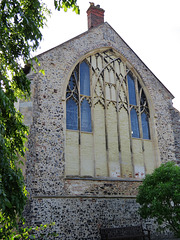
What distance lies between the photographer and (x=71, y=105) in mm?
12516

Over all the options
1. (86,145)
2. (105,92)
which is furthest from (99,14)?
(86,145)

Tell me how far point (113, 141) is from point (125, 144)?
727mm

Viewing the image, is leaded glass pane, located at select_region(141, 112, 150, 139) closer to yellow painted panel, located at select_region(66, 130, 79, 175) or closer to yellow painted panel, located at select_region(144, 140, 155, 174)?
yellow painted panel, located at select_region(144, 140, 155, 174)

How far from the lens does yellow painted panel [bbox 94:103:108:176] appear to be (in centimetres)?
1210

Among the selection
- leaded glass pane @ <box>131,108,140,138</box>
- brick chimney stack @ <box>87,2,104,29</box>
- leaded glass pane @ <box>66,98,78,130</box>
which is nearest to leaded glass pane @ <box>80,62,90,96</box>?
leaded glass pane @ <box>66,98,78,130</box>

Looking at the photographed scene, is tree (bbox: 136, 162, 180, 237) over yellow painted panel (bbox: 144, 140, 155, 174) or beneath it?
beneath

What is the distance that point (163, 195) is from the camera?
9719mm

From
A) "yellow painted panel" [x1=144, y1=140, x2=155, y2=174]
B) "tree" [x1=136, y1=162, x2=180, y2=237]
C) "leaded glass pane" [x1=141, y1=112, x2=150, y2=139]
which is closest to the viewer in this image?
"tree" [x1=136, y1=162, x2=180, y2=237]

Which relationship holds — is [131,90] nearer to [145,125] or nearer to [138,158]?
[145,125]

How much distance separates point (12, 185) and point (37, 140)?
5829mm

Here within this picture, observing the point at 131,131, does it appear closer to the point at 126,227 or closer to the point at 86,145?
the point at 86,145

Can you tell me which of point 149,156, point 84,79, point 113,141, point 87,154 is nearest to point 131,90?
point 84,79

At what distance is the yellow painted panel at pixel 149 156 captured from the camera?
13.5 meters

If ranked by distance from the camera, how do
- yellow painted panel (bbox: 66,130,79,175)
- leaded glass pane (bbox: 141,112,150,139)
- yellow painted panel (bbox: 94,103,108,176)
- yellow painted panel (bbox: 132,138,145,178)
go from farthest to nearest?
leaded glass pane (bbox: 141,112,150,139)
yellow painted panel (bbox: 132,138,145,178)
yellow painted panel (bbox: 94,103,108,176)
yellow painted panel (bbox: 66,130,79,175)
